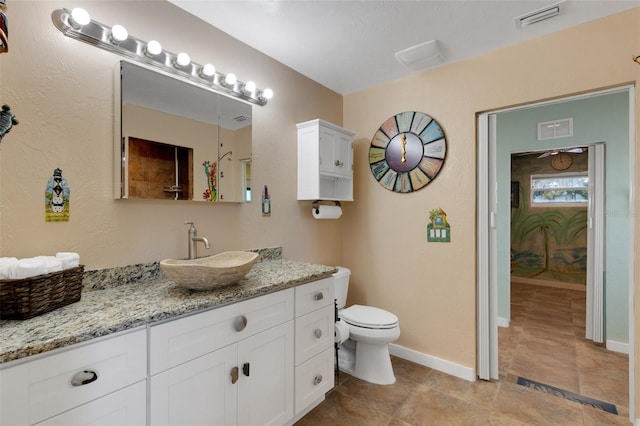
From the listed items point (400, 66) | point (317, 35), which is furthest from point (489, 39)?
point (317, 35)

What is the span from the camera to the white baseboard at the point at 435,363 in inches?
88.3

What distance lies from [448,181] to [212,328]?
6.43 ft

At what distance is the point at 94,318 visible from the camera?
1.01m

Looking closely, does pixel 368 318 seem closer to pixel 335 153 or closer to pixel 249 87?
pixel 335 153

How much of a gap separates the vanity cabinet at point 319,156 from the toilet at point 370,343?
734 mm

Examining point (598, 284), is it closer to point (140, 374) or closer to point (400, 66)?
point (400, 66)

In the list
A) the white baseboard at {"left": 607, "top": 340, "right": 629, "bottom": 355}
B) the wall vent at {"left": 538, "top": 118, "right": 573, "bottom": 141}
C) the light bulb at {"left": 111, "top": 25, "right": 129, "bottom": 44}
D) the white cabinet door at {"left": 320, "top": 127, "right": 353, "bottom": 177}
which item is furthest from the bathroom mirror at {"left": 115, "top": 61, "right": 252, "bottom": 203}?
the white baseboard at {"left": 607, "top": 340, "right": 629, "bottom": 355}

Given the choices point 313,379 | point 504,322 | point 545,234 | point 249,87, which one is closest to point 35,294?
point 313,379

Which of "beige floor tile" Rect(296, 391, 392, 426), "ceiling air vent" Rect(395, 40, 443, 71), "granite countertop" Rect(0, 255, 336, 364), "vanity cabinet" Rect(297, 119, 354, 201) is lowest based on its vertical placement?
"beige floor tile" Rect(296, 391, 392, 426)

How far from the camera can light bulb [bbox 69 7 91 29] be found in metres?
1.28

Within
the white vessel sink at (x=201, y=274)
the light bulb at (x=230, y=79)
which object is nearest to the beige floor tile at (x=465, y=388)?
the white vessel sink at (x=201, y=274)

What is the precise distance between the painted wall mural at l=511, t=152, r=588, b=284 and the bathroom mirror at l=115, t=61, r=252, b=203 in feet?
16.4

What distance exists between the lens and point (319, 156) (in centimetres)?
234

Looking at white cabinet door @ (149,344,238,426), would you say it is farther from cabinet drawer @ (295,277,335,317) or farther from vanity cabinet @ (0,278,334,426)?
cabinet drawer @ (295,277,335,317)
